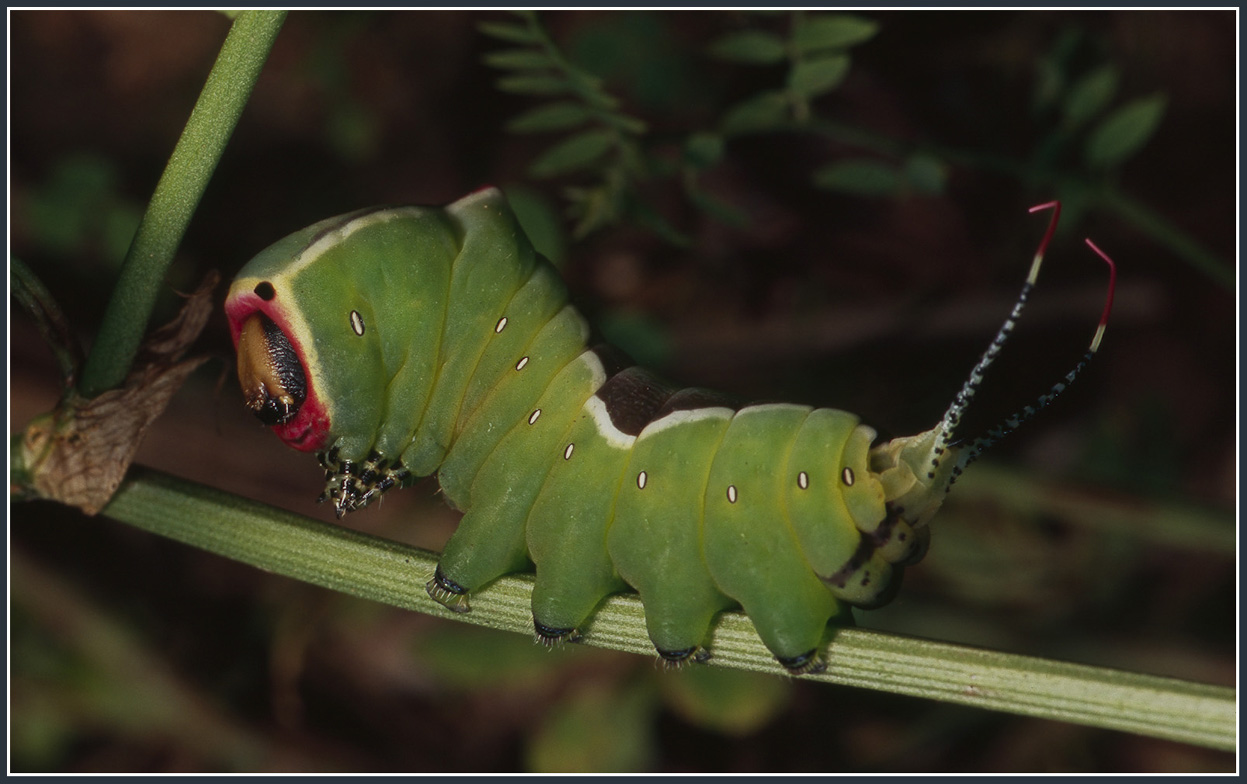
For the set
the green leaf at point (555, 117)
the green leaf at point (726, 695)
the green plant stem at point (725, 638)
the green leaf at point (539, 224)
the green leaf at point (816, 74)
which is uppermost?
the green leaf at point (816, 74)

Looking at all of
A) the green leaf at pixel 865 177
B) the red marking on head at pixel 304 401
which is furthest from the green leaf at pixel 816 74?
the red marking on head at pixel 304 401

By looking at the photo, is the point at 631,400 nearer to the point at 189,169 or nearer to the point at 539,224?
the point at 189,169

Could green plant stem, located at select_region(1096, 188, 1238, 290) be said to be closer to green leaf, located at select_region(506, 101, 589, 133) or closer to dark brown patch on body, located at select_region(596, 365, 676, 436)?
green leaf, located at select_region(506, 101, 589, 133)

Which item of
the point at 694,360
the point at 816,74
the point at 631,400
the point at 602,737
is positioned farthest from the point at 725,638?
the point at 694,360

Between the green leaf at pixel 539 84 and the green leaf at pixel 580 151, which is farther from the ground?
the green leaf at pixel 539 84

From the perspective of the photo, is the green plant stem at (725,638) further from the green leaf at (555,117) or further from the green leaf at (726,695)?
the green leaf at (726,695)

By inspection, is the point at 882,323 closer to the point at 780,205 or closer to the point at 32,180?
the point at 780,205
